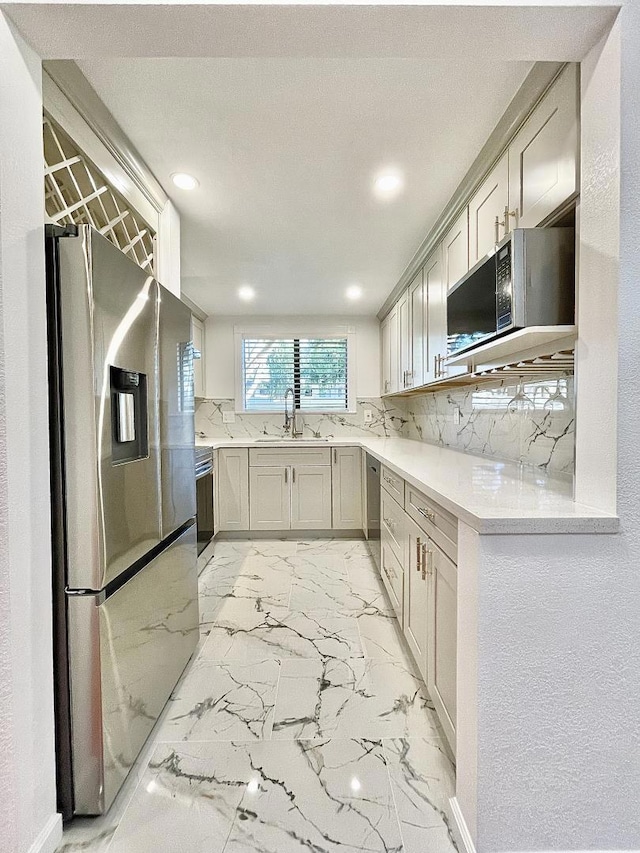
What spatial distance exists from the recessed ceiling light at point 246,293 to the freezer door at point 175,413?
5.97 feet

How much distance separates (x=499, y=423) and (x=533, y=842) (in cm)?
179

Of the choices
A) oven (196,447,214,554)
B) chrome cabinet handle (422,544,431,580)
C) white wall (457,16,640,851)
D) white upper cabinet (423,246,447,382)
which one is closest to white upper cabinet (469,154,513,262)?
white upper cabinet (423,246,447,382)

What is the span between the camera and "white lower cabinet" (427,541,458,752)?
4.45 feet

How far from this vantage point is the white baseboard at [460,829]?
44.2 inches

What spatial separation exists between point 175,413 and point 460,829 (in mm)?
1600

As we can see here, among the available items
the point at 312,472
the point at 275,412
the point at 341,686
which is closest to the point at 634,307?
the point at 341,686

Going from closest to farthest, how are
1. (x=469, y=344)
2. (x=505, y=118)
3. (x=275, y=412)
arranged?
(x=505, y=118) < (x=469, y=344) < (x=275, y=412)

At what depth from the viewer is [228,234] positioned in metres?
2.61

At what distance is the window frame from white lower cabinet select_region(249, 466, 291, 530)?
91 centimetres

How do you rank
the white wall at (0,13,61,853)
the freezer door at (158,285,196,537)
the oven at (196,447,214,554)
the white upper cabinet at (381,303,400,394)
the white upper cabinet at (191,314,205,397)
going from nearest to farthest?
the white wall at (0,13,61,853), the freezer door at (158,285,196,537), the oven at (196,447,214,554), the white upper cabinet at (381,303,400,394), the white upper cabinet at (191,314,205,397)

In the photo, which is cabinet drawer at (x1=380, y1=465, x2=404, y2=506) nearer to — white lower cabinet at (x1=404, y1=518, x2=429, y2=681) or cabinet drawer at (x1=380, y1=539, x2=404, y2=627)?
white lower cabinet at (x1=404, y1=518, x2=429, y2=681)

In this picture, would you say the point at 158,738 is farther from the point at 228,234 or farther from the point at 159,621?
the point at 228,234

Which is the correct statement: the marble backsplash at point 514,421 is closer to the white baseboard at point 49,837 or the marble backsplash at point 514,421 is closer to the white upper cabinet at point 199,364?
the white baseboard at point 49,837

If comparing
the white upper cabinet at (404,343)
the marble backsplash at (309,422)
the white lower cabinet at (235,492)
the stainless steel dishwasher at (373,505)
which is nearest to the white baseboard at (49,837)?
the stainless steel dishwasher at (373,505)
